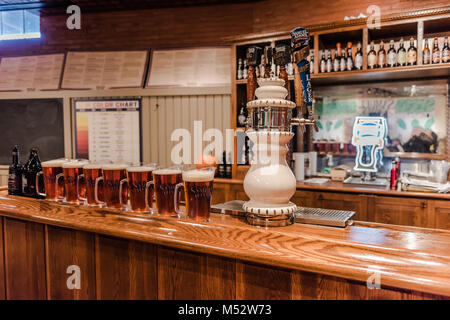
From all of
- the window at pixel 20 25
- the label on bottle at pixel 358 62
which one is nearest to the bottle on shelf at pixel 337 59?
the label on bottle at pixel 358 62

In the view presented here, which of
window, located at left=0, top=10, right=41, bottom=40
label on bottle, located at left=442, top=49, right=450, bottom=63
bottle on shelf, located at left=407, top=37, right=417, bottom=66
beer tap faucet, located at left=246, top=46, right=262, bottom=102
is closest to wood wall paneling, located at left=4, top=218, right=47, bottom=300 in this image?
beer tap faucet, located at left=246, top=46, right=262, bottom=102

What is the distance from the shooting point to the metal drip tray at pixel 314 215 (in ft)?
3.91

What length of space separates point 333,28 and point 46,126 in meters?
4.07

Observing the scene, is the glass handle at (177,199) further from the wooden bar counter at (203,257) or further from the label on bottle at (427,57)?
the label on bottle at (427,57)

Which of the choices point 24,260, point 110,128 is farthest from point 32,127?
point 24,260

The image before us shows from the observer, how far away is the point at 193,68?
4.32 m

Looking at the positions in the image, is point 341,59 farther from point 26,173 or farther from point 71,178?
point 26,173

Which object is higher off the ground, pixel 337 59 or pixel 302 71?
pixel 337 59

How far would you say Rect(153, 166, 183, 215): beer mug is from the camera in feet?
4.10

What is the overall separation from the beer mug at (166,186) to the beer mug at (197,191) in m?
0.03

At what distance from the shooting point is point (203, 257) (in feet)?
3.75

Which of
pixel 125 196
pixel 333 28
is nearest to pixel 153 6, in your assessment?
pixel 333 28

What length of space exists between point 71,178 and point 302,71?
1.09 meters
